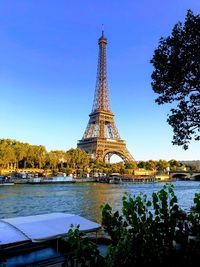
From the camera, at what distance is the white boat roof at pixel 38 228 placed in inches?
355

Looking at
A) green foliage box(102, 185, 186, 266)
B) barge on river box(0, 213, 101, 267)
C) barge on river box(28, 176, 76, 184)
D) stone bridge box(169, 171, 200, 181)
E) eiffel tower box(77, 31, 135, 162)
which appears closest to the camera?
green foliage box(102, 185, 186, 266)

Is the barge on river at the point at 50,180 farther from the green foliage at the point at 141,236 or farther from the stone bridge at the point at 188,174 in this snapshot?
the green foliage at the point at 141,236

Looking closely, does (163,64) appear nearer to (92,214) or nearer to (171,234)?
(171,234)

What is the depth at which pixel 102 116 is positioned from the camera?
118 m

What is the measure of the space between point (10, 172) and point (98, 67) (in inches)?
2029

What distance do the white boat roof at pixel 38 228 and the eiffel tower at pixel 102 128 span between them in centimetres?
10317

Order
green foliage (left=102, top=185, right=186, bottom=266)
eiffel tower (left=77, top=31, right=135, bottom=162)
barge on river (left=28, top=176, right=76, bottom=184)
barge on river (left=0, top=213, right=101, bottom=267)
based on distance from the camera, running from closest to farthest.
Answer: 1. green foliage (left=102, top=185, right=186, bottom=266)
2. barge on river (left=0, top=213, right=101, bottom=267)
3. barge on river (left=28, top=176, right=76, bottom=184)
4. eiffel tower (left=77, top=31, right=135, bottom=162)

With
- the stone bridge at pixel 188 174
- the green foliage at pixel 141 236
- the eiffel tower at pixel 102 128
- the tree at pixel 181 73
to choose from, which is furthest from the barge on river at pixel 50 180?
the green foliage at pixel 141 236

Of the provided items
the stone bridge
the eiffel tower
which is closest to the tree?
the eiffel tower

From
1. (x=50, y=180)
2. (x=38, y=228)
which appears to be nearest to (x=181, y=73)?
(x=38, y=228)

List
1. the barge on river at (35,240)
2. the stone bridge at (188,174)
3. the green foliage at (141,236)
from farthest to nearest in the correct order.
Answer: the stone bridge at (188,174)
the barge on river at (35,240)
the green foliage at (141,236)

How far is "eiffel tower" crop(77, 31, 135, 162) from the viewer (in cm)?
11694

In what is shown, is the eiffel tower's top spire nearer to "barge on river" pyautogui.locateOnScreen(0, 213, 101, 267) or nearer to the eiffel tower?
the eiffel tower

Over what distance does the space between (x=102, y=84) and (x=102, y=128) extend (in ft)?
56.0
